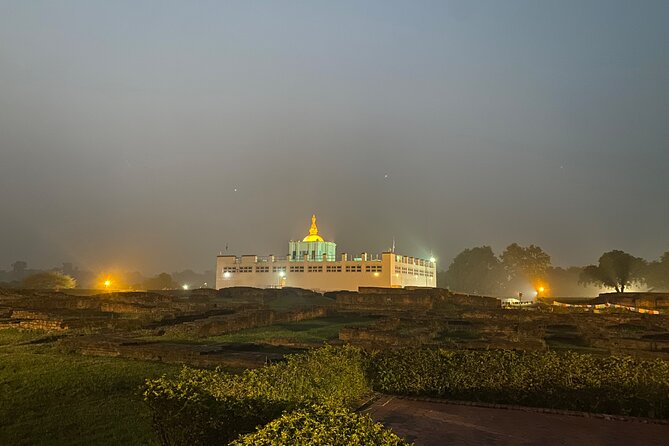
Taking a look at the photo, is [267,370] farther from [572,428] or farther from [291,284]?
[291,284]

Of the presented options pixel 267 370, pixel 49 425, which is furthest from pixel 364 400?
pixel 49 425

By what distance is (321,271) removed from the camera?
183 feet

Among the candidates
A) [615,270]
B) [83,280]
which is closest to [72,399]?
[615,270]

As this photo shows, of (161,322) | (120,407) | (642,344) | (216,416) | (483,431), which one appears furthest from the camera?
(161,322)

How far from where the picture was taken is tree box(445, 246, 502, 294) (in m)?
79.8

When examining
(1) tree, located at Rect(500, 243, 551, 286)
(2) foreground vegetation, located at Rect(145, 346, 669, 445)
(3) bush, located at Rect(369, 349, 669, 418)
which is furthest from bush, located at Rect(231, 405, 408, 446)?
(1) tree, located at Rect(500, 243, 551, 286)

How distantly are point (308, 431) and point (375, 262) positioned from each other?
5051cm

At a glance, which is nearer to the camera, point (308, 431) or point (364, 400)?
point (308, 431)

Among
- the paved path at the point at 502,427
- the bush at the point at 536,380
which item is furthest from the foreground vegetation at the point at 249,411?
the bush at the point at 536,380

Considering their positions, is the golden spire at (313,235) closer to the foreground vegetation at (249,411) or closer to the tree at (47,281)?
the tree at (47,281)

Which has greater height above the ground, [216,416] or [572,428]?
[216,416]

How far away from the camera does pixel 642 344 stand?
13.9 metres

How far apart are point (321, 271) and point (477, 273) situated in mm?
36084

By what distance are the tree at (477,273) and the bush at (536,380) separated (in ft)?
245
